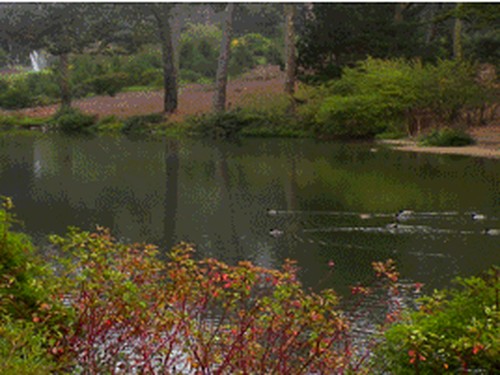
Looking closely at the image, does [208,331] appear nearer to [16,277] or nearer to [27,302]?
[27,302]

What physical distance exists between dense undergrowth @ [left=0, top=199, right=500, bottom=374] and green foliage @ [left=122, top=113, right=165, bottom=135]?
1476 inches

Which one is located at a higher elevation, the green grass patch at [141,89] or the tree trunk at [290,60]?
the tree trunk at [290,60]

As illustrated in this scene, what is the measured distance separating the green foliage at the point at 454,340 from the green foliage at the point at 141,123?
38.9 meters

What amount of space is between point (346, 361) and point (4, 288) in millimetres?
2392

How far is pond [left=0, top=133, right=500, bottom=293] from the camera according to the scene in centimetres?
1229

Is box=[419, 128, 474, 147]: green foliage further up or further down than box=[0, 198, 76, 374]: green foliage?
further down

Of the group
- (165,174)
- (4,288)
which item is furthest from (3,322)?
(165,174)

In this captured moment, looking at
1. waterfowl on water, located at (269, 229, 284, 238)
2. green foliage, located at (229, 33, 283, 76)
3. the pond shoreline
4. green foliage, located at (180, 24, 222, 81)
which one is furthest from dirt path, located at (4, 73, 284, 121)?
waterfowl on water, located at (269, 229, 284, 238)

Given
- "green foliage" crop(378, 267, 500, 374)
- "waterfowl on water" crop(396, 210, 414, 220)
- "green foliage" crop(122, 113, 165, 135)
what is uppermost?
"green foliage" crop(378, 267, 500, 374)

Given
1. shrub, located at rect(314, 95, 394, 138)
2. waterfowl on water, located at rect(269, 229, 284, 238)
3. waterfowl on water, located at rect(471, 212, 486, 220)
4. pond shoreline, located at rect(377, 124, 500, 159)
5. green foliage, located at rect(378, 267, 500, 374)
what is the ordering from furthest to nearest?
shrub, located at rect(314, 95, 394, 138) < pond shoreline, located at rect(377, 124, 500, 159) < waterfowl on water, located at rect(471, 212, 486, 220) < waterfowl on water, located at rect(269, 229, 284, 238) < green foliage, located at rect(378, 267, 500, 374)

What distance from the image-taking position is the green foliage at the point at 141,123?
44.3m

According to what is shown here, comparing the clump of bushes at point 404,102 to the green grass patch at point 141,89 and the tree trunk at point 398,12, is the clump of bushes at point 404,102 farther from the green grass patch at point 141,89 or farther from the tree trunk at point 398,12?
the green grass patch at point 141,89

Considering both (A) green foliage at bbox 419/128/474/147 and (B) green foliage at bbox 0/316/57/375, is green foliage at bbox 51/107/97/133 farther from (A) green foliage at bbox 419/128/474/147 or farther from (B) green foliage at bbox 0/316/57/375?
(B) green foliage at bbox 0/316/57/375

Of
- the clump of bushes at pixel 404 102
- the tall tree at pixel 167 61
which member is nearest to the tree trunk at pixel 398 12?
the clump of bushes at pixel 404 102
